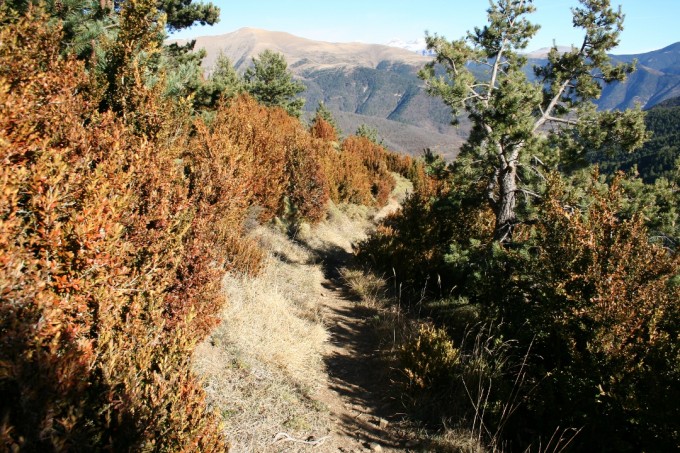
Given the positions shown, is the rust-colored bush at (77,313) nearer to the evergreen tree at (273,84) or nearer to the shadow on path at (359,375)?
the shadow on path at (359,375)

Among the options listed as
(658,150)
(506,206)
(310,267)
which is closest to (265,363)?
(310,267)

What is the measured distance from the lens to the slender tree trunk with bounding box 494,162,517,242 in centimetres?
605

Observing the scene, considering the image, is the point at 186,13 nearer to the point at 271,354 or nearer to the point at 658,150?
the point at 271,354

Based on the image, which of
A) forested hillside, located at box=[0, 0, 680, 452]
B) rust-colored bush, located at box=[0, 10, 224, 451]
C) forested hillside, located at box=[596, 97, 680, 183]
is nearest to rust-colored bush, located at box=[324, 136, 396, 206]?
forested hillside, located at box=[0, 0, 680, 452]

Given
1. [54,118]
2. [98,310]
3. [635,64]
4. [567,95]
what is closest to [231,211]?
[54,118]

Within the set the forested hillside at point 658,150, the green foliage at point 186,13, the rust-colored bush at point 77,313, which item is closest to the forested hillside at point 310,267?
the rust-colored bush at point 77,313

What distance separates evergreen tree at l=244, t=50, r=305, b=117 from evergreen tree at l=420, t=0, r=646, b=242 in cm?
1687

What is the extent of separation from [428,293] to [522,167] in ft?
10.6

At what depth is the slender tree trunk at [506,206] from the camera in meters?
6.05

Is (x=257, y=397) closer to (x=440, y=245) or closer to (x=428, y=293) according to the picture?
(x=428, y=293)

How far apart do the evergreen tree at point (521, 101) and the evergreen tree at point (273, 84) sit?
16.9 meters

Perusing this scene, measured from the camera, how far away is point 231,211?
476 centimetres

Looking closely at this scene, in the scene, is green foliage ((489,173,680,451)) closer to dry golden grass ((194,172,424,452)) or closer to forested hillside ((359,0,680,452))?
forested hillside ((359,0,680,452))

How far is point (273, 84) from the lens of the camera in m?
22.4
